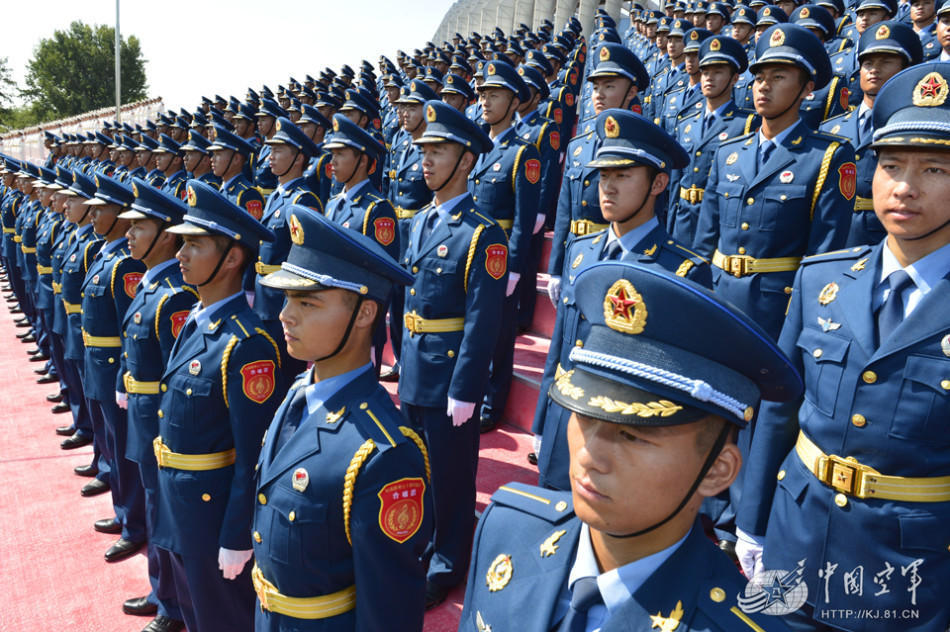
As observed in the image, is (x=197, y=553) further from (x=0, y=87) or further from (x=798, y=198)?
(x=0, y=87)

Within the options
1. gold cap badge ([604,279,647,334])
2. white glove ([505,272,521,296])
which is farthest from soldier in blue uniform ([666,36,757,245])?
gold cap badge ([604,279,647,334])

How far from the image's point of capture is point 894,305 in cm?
216

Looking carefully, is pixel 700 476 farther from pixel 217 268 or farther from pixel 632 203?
pixel 217 268

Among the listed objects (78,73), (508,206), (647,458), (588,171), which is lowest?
(647,458)

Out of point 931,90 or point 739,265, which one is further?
point 739,265

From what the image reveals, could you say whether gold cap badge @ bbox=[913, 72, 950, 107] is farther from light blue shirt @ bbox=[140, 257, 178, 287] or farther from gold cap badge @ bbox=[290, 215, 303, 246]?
light blue shirt @ bbox=[140, 257, 178, 287]

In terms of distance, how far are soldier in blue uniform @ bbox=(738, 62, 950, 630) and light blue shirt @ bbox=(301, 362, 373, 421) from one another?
5.22 feet

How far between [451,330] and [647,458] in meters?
2.87

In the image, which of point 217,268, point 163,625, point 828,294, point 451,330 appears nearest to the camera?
point 828,294

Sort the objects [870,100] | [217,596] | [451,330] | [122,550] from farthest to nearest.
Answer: [870,100] < [122,550] < [451,330] < [217,596]

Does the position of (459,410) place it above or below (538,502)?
below

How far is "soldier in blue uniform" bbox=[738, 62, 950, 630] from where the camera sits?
2025mm

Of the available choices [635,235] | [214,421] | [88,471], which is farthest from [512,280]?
[88,471]

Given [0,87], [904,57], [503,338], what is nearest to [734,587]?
[503,338]
